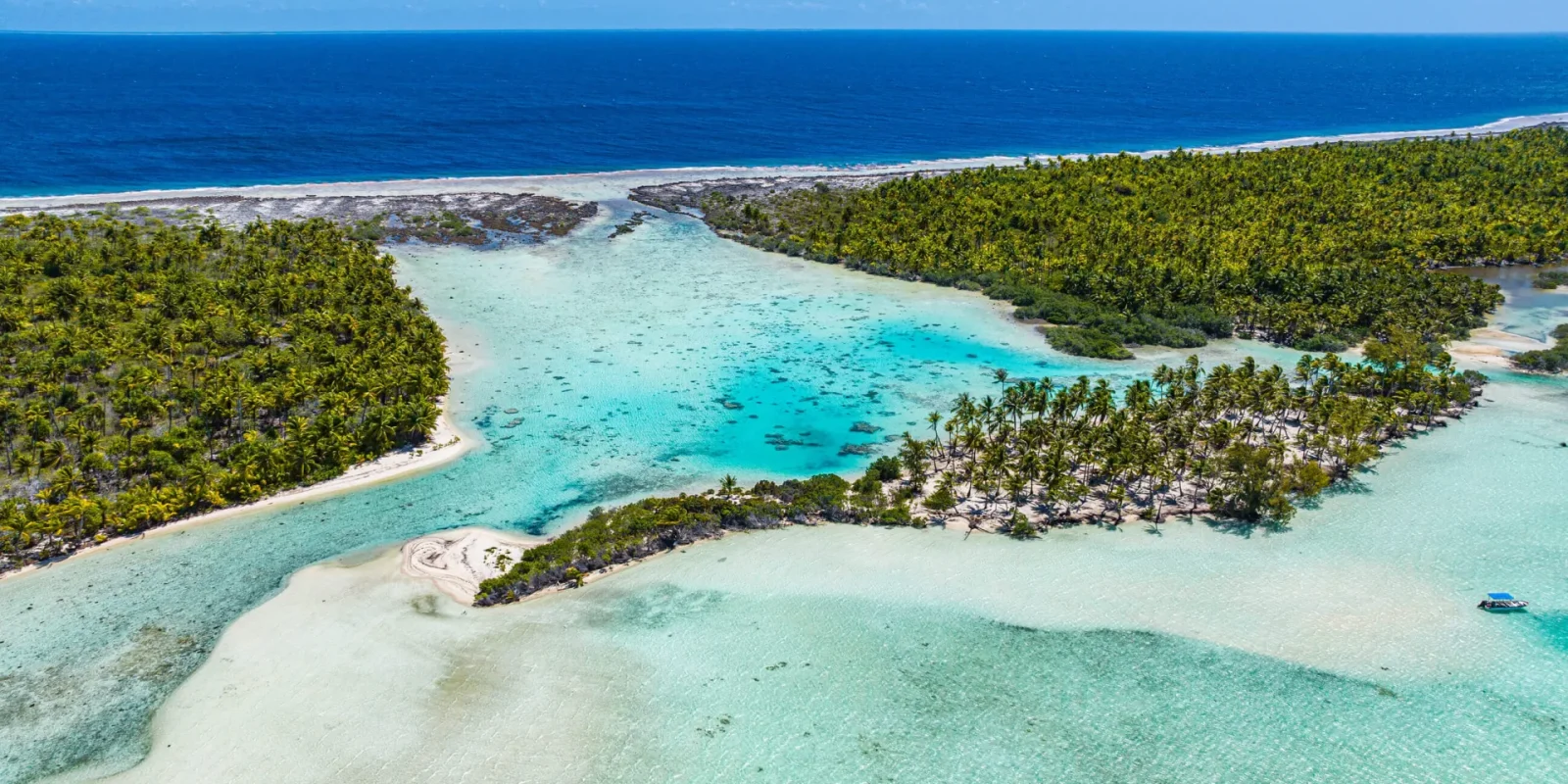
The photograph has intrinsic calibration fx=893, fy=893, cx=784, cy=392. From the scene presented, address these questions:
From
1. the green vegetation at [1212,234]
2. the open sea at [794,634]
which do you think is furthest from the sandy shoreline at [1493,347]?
the open sea at [794,634]

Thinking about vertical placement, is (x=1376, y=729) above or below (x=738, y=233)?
below

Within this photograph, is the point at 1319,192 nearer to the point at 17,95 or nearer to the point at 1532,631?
the point at 1532,631

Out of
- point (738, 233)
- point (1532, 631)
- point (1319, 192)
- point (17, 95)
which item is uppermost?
point (17, 95)

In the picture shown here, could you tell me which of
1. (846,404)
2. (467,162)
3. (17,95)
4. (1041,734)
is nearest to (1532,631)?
(1041,734)

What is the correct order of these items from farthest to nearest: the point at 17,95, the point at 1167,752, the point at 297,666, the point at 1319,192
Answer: the point at 17,95
the point at 1319,192
the point at 297,666
the point at 1167,752

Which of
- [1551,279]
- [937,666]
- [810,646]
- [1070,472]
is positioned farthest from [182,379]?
[1551,279]

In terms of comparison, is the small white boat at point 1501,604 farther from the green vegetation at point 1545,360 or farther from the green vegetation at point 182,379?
the green vegetation at point 182,379

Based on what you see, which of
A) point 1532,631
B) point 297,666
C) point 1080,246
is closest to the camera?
point 297,666
